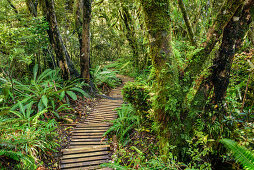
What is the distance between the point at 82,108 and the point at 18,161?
256cm

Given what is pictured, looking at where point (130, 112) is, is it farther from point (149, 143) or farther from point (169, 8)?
point (169, 8)

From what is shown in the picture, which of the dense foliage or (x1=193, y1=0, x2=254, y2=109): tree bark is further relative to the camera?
the dense foliage

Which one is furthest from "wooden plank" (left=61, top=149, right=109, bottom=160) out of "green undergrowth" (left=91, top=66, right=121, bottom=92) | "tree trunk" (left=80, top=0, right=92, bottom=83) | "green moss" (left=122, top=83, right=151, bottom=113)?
"green undergrowth" (left=91, top=66, right=121, bottom=92)

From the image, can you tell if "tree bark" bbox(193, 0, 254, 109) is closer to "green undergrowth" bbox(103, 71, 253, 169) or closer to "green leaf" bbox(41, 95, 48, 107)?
"green undergrowth" bbox(103, 71, 253, 169)

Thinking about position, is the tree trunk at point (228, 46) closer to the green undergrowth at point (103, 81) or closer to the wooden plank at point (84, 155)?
the wooden plank at point (84, 155)

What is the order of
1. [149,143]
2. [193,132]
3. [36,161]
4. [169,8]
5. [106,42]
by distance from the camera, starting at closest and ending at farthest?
[169,8]
[193,132]
[36,161]
[149,143]
[106,42]

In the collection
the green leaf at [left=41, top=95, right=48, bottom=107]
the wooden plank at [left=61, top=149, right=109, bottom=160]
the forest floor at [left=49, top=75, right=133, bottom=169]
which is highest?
the green leaf at [left=41, top=95, right=48, bottom=107]

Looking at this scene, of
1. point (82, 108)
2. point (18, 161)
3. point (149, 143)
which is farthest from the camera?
point (82, 108)

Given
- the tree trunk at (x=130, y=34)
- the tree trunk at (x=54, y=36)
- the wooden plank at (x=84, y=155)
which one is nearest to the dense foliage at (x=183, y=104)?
the wooden plank at (x=84, y=155)

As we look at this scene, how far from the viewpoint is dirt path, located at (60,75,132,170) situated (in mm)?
3340

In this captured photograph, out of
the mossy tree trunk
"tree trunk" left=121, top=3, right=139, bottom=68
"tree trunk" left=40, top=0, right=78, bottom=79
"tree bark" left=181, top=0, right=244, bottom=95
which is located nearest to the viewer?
"tree bark" left=181, top=0, right=244, bottom=95

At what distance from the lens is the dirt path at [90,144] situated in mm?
3340

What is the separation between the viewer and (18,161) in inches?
114

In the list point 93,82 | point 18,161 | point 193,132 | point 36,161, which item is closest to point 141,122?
point 193,132
